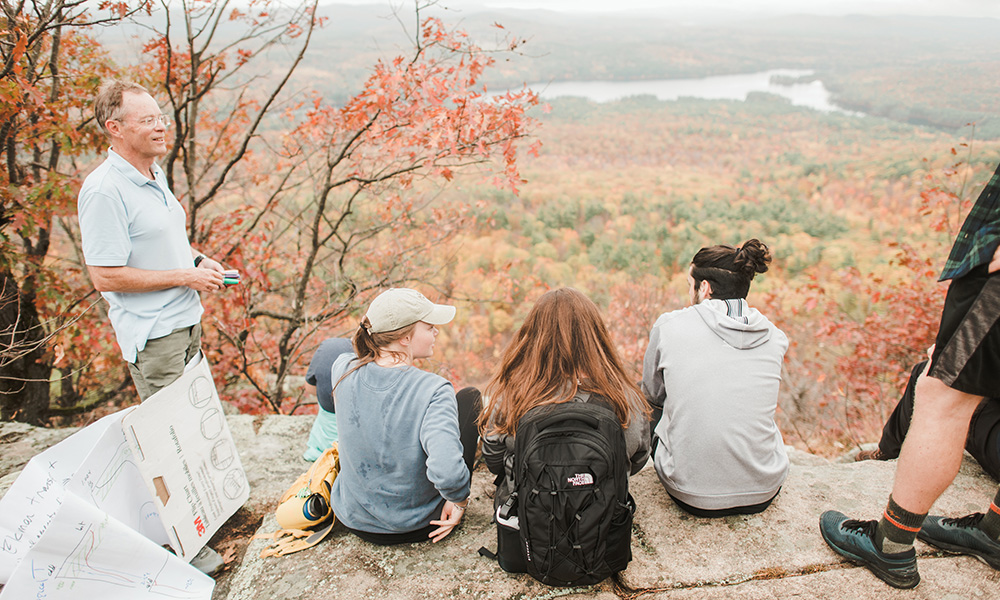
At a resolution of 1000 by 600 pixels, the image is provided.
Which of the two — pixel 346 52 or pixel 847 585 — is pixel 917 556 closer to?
pixel 847 585

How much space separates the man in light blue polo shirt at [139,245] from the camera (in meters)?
2.09

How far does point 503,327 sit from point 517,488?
364 inches

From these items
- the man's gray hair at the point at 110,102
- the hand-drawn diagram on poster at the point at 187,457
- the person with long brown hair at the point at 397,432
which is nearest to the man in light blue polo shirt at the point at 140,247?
the man's gray hair at the point at 110,102

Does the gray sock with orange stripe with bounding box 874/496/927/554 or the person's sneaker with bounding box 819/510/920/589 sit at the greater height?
the gray sock with orange stripe with bounding box 874/496/927/554

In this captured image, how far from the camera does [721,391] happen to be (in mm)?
2035

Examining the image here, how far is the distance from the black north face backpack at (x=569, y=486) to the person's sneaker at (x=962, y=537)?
52.0 inches

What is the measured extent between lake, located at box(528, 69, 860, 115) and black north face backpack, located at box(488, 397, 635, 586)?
3779 cm

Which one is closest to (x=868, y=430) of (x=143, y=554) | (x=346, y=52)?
(x=143, y=554)

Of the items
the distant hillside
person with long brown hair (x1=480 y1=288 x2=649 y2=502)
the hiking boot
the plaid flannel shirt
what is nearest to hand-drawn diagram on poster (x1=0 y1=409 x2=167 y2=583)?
person with long brown hair (x1=480 y1=288 x2=649 y2=502)

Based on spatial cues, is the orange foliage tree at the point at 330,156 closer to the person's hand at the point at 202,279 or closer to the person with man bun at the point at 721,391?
the person's hand at the point at 202,279

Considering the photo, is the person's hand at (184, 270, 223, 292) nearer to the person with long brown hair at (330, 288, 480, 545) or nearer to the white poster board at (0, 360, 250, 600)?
the white poster board at (0, 360, 250, 600)

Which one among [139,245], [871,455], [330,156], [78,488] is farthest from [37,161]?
[871,455]

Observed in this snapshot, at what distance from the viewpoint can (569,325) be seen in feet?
6.35

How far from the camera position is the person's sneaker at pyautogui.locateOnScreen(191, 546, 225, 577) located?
7.00ft
